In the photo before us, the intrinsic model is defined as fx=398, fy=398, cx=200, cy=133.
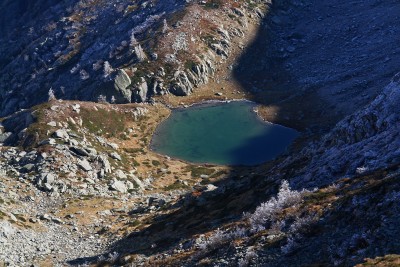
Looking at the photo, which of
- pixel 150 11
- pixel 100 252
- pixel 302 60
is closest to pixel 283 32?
pixel 302 60

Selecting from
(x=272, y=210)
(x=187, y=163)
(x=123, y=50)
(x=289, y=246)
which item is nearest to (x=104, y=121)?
(x=187, y=163)

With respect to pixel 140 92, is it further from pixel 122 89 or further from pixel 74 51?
pixel 74 51

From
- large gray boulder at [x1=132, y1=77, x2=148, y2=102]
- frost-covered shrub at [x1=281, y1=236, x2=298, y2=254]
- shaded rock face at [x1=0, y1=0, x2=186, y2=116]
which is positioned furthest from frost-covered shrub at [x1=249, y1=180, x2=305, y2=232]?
shaded rock face at [x1=0, y1=0, x2=186, y2=116]

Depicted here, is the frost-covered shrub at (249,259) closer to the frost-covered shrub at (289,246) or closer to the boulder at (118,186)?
the frost-covered shrub at (289,246)

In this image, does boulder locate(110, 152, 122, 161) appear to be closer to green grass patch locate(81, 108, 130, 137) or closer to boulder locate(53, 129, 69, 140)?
boulder locate(53, 129, 69, 140)

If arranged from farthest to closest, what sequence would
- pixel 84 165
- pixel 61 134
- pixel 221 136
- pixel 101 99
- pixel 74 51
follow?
pixel 74 51, pixel 101 99, pixel 221 136, pixel 61 134, pixel 84 165
